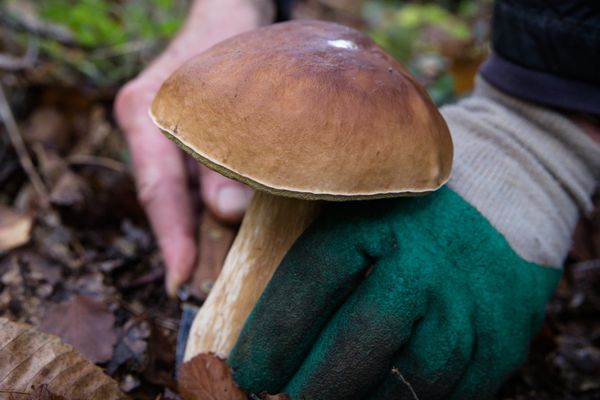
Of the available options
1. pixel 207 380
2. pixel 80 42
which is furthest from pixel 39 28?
pixel 207 380

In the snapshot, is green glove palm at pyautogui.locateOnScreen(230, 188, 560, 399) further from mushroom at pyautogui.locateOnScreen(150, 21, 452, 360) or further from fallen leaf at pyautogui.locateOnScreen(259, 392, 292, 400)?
mushroom at pyautogui.locateOnScreen(150, 21, 452, 360)

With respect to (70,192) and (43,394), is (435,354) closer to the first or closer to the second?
(43,394)

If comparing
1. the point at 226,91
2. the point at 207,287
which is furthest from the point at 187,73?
the point at 207,287

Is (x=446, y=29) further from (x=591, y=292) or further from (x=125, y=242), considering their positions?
(x=125, y=242)

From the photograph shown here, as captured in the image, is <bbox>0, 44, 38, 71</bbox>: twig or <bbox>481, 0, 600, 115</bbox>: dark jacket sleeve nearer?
<bbox>481, 0, 600, 115</bbox>: dark jacket sleeve

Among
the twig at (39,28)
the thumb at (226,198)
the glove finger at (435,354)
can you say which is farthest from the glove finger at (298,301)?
the twig at (39,28)

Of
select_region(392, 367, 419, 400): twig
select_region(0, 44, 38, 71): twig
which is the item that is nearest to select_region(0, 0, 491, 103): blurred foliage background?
select_region(0, 44, 38, 71): twig
